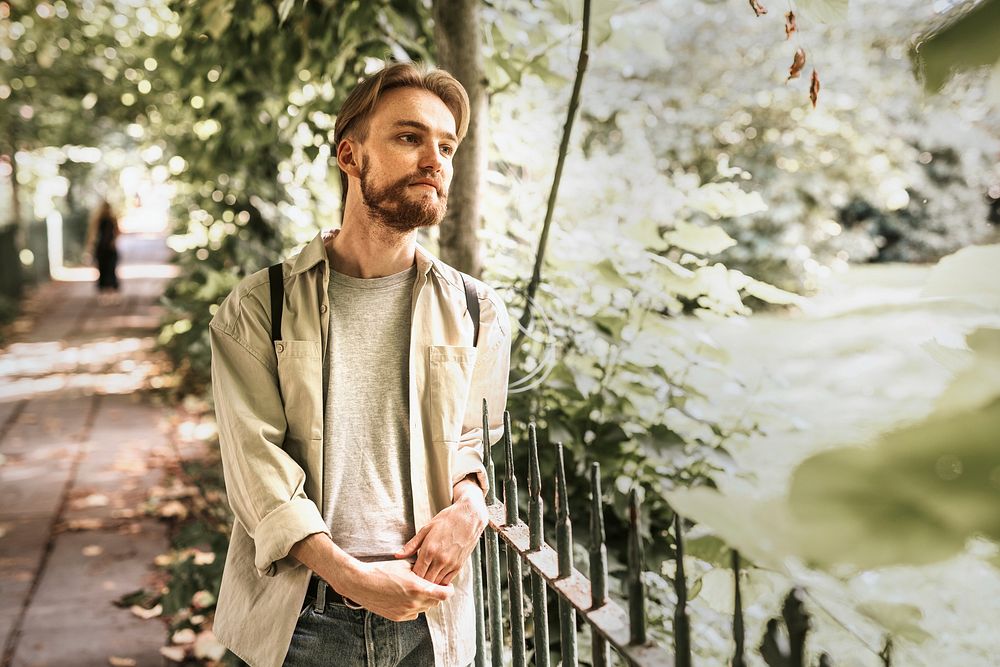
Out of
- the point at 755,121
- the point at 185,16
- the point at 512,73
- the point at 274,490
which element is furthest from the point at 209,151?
the point at 755,121

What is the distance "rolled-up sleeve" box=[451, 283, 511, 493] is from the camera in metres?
1.92

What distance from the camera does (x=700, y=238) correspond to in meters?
2.54

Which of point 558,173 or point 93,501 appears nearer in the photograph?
point 558,173

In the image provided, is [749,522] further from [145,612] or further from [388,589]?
[145,612]

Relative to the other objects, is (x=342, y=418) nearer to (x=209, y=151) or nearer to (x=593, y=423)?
(x=593, y=423)

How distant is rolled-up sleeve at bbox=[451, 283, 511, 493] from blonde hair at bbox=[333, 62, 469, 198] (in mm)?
452

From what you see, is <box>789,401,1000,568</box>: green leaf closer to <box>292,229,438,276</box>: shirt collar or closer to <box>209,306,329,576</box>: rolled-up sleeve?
<box>209,306,329,576</box>: rolled-up sleeve

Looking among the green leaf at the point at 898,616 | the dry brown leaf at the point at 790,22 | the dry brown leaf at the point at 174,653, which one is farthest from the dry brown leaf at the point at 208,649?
the dry brown leaf at the point at 790,22

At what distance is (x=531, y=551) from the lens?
1621 millimetres

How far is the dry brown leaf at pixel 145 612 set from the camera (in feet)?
13.7

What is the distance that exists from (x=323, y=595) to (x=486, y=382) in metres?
0.60

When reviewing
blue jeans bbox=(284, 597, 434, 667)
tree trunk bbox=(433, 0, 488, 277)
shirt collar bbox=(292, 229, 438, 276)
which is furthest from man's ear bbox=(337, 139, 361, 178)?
blue jeans bbox=(284, 597, 434, 667)

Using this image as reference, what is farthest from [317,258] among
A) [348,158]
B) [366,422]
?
[366,422]

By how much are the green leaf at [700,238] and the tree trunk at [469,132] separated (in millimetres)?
627
